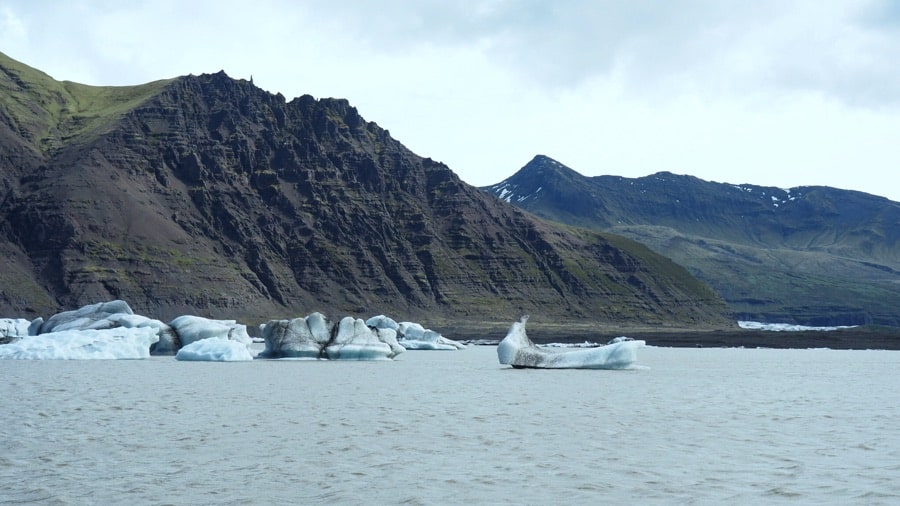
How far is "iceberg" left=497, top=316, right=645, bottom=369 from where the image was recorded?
53.2 metres

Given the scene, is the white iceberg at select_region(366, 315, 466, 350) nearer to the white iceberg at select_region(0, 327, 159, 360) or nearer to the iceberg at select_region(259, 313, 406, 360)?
the iceberg at select_region(259, 313, 406, 360)

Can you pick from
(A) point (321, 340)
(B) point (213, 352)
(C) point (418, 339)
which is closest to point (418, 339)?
(C) point (418, 339)

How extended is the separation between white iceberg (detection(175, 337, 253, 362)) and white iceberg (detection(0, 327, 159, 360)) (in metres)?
3.73

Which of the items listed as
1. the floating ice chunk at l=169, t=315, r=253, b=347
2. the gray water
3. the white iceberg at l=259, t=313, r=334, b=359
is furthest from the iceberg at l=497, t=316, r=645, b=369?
the floating ice chunk at l=169, t=315, r=253, b=347

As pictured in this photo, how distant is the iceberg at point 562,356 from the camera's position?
53222mm

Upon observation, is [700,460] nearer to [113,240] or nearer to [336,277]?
[113,240]

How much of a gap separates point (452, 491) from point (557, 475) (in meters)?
2.60

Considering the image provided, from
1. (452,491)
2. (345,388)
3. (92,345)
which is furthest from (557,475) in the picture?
(92,345)

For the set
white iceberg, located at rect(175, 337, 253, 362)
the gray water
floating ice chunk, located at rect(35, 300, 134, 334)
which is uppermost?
floating ice chunk, located at rect(35, 300, 134, 334)

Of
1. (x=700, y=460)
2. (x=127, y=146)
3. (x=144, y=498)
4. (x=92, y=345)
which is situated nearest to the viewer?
(x=144, y=498)

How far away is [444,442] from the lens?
77.3 ft

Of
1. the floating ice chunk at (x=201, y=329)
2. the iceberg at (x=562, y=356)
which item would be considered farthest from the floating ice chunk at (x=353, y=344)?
the iceberg at (x=562, y=356)

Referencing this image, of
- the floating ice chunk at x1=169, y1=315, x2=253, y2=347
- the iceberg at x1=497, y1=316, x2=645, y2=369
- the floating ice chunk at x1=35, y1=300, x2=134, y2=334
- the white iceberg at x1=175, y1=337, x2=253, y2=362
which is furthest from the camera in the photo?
the floating ice chunk at x1=35, y1=300, x2=134, y2=334

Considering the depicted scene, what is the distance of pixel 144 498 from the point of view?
16.2 m
